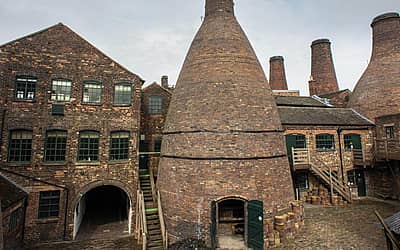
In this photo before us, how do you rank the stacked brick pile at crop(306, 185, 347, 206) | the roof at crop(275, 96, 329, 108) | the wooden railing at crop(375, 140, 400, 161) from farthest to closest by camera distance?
1. the roof at crop(275, 96, 329, 108)
2. the wooden railing at crop(375, 140, 400, 161)
3. the stacked brick pile at crop(306, 185, 347, 206)

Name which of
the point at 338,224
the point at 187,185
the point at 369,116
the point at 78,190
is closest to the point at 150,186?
the point at 78,190

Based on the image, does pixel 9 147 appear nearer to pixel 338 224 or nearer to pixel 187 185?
pixel 187 185

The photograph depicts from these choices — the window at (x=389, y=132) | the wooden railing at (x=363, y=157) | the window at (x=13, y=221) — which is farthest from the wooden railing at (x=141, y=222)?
the window at (x=389, y=132)

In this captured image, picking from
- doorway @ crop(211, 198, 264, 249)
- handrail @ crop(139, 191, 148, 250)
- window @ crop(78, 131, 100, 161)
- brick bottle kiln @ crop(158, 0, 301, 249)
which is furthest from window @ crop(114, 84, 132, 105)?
doorway @ crop(211, 198, 264, 249)

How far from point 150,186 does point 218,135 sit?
6.19 m

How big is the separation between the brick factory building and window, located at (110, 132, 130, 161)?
6cm

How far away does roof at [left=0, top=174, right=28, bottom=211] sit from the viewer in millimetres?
9336

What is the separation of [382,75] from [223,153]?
17.5m

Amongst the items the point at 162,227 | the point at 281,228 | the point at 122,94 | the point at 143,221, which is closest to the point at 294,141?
the point at 281,228

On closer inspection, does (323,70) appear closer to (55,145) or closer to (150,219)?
(150,219)

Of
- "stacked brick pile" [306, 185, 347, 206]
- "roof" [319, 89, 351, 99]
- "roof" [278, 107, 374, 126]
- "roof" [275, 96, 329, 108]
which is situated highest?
"roof" [319, 89, 351, 99]

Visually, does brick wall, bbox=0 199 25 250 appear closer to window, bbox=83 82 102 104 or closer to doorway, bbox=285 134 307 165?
window, bbox=83 82 102 104

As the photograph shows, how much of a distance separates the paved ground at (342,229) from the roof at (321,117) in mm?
5875

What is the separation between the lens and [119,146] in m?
13.2
